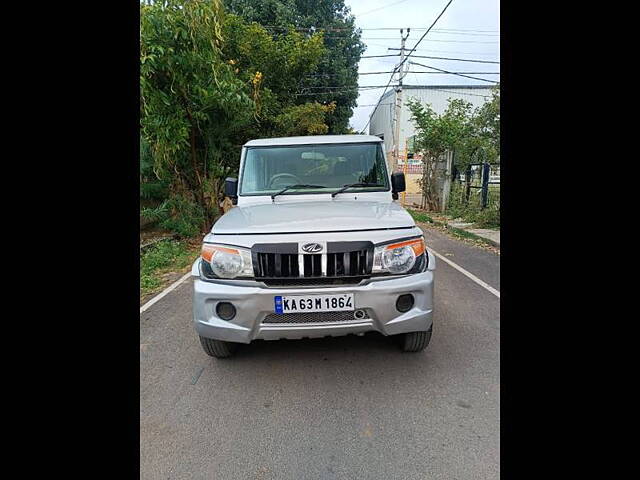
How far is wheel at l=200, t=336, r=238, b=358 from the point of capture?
3.04 metres

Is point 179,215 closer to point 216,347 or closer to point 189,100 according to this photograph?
point 189,100

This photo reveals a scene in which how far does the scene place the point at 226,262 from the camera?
2.67 m

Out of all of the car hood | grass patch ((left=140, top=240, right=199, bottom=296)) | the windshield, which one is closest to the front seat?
the windshield

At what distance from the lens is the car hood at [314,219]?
2676 millimetres

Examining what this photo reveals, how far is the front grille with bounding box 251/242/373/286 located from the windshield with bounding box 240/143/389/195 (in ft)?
5.10

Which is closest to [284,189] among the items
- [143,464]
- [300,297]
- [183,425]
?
[300,297]

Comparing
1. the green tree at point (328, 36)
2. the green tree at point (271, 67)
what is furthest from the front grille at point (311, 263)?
the green tree at point (328, 36)

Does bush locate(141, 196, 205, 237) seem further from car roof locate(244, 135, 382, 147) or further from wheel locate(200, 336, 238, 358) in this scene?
wheel locate(200, 336, 238, 358)

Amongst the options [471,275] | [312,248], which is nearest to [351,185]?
[312,248]

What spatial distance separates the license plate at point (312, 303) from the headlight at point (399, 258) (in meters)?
0.29

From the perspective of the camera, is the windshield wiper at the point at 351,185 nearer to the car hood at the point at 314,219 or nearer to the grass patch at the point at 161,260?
the car hood at the point at 314,219

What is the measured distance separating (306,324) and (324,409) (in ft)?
1.79

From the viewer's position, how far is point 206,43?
654 cm

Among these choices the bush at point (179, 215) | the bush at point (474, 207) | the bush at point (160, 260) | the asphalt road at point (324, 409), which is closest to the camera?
the asphalt road at point (324, 409)
